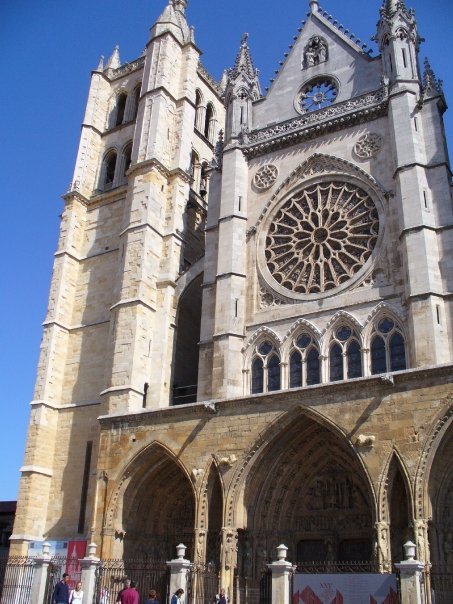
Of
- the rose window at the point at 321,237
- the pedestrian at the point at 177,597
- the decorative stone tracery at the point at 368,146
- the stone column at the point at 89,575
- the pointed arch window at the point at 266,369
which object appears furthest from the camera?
the decorative stone tracery at the point at 368,146

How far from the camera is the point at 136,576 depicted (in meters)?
14.6

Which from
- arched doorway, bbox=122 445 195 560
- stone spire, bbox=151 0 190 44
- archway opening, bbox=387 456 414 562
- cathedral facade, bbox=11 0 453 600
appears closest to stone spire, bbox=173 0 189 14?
stone spire, bbox=151 0 190 44

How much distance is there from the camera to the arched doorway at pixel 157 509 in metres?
15.5

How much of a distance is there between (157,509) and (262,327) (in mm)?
5351

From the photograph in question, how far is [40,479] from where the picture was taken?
19234 millimetres

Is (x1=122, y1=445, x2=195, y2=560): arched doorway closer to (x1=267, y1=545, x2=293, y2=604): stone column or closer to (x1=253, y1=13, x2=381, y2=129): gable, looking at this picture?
(x1=267, y1=545, x2=293, y2=604): stone column

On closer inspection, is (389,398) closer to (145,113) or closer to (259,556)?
(259,556)

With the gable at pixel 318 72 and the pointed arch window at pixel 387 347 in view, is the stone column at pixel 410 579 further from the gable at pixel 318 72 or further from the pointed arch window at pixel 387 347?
the gable at pixel 318 72

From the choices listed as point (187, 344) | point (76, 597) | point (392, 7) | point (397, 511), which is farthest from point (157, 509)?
point (392, 7)

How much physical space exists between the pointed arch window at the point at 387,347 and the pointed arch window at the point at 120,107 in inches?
611

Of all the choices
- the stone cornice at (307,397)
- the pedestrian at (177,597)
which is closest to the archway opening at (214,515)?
the stone cornice at (307,397)

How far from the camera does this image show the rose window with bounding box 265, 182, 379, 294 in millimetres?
17344

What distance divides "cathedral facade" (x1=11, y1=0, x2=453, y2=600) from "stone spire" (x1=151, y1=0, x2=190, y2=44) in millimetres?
241

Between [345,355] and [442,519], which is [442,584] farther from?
[345,355]
